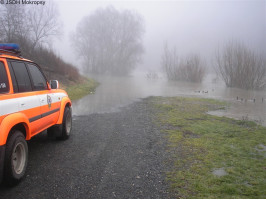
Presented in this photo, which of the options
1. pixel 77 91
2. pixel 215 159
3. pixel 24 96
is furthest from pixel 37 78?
pixel 77 91

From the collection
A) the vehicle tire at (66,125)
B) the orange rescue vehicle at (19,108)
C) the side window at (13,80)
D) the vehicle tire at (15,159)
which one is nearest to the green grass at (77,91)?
the vehicle tire at (66,125)

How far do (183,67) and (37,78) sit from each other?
36390mm

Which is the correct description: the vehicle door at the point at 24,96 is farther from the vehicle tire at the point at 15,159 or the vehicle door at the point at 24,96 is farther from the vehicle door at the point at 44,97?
the vehicle tire at the point at 15,159

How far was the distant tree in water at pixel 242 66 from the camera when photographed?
2755 cm

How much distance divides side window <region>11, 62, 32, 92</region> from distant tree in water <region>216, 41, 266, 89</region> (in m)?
28.6

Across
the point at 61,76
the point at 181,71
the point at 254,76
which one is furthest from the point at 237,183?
the point at 181,71

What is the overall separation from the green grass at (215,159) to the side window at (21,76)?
3259 mm

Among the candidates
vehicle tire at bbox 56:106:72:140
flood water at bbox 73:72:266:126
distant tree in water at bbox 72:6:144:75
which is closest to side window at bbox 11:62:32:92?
vehicle tire at bbox 56:106:72:140

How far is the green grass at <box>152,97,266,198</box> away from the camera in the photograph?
12.8ft

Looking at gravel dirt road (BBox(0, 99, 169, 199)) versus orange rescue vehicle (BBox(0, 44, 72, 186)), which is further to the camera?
gravel dirt road (BBox(0, 99, 169, 199))

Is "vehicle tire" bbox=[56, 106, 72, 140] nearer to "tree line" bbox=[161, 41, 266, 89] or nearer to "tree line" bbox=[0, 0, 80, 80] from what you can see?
"tree line" bbox=[0, 0, 80, 80]

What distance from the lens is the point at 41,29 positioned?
28172 mm

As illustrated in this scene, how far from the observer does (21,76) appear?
4422 millimetres

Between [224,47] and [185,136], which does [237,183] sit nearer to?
[185,136]
